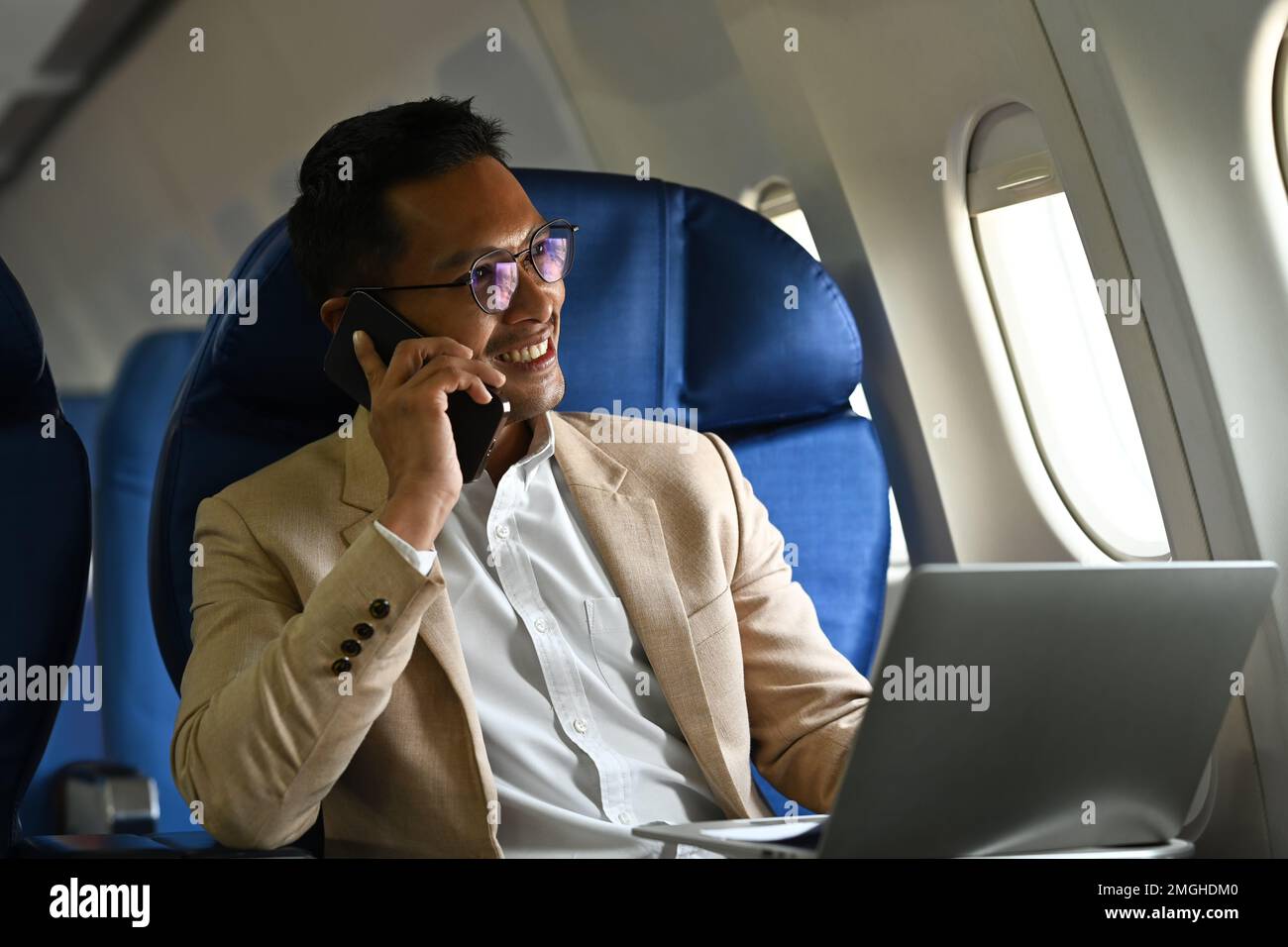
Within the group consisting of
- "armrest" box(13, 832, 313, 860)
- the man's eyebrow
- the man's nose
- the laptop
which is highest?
the man's eyebrow

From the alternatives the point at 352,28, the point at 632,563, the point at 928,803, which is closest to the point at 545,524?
the point at 632,563

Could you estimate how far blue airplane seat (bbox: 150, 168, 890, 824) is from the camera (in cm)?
217

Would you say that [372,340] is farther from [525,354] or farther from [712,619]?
[712,619]

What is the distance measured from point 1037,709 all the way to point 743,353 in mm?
1194

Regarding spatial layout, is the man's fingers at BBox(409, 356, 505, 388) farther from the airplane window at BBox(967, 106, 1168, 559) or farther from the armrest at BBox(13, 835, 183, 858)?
the airplane window at BBox(967, 106, 1168, 559)

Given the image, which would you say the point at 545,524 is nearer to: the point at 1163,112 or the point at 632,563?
the point at 632,563

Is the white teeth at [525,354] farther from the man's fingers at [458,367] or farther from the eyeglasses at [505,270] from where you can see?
the man's fingers at [458,367]

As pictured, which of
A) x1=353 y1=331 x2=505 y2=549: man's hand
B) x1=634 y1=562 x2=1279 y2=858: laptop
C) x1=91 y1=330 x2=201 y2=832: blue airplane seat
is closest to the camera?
x1=634 y1=562 x2=1279 y2=858: laptop

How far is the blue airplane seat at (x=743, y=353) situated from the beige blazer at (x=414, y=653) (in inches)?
7.5

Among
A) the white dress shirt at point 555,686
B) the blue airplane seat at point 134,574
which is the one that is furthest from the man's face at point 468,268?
the blue airplane seat at point 134,574

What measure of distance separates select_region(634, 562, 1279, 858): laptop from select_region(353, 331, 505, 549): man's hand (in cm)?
44

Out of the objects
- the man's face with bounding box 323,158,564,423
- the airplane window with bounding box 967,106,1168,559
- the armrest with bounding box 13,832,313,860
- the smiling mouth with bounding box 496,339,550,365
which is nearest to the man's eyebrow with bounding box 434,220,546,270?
the man's face with bounding box 323,158,564,423

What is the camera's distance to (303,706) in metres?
1.43

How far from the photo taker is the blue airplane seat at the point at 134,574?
284 cm
